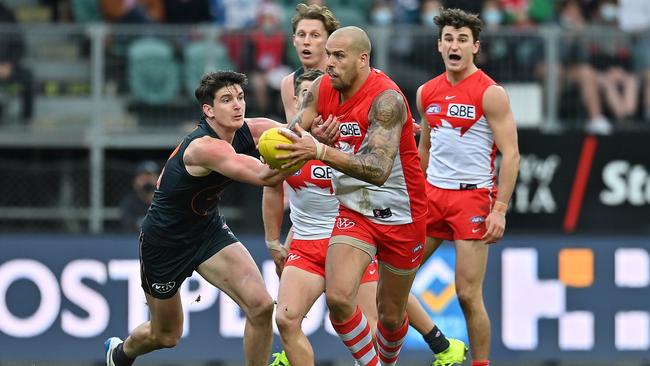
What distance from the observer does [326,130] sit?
949 cm

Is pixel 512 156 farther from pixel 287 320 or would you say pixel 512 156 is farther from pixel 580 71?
pixel 580 71

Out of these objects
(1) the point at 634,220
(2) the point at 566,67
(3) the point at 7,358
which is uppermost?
(2) the point at 566,67

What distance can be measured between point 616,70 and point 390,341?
7880mm

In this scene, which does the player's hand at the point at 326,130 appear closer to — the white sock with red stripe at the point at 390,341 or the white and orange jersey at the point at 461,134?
the white sock with red stripe at the point at 390,341

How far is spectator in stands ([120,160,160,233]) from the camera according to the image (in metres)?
16.0

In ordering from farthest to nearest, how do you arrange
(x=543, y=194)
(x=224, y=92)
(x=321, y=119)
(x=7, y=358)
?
(x=543, y=194), (x=7, y=358), (x=224, y=92), (x=321, y=119)

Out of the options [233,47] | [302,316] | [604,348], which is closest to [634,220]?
[604,348]

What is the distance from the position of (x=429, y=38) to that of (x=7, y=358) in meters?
6.18

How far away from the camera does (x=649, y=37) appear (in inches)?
683

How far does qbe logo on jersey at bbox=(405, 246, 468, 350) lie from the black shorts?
440 cm

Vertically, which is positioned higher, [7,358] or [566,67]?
[566,67]

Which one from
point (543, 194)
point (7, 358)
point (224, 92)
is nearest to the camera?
point (224, 92)

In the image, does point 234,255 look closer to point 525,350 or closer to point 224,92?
point 224,92

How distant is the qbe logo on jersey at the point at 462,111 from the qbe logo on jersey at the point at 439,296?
3.73m
